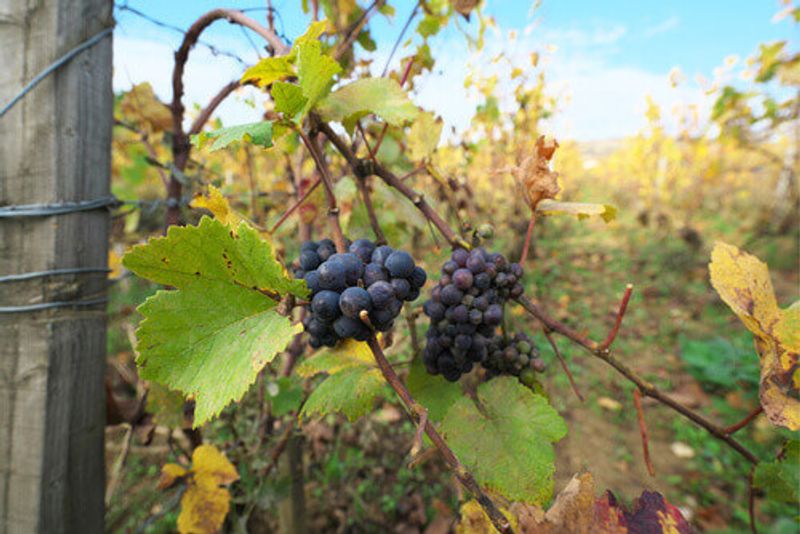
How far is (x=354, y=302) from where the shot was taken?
57cm

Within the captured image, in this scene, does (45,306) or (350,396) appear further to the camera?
(45,306)

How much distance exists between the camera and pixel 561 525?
0.53m

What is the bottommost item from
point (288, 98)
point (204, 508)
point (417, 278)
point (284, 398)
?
point (204, 508)

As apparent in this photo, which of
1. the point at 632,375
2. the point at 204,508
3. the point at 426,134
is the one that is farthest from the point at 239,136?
the point at 204,508

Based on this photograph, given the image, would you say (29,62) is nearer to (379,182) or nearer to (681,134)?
(379,182)

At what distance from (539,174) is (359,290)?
486 mm

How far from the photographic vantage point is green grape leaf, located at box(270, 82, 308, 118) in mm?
638

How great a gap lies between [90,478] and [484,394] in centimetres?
106

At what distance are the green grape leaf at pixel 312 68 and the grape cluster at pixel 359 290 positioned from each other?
0.28 m

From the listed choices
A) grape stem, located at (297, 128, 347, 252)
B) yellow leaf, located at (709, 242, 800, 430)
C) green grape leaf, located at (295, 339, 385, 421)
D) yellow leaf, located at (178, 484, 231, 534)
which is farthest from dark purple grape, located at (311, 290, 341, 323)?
yellow leaf, located at (178, 484, 231, 534)

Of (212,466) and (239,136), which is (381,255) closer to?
(239,136)

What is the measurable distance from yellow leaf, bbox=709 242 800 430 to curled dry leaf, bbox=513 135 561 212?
0.35 metres

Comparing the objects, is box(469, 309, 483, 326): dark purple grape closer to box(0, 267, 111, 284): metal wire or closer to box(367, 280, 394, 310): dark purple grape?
box(367, 280, 394, 310): dark purple grape

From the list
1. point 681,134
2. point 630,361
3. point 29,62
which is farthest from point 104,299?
point 681,134
